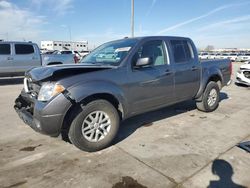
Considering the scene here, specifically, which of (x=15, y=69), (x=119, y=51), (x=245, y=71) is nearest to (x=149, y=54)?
(x=119, y=51)

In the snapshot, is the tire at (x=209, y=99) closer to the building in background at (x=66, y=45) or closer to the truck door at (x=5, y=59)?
the truck door at (x=5, y=59)

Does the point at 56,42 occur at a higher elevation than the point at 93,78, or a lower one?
higher

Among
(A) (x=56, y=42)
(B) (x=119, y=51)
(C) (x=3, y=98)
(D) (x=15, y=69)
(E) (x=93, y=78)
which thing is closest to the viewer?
(E) (x=93, y=78)

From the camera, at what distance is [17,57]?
11.3 m

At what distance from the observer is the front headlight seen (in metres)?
3.20

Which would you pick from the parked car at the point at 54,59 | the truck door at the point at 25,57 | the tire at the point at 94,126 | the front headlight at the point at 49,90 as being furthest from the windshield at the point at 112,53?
the parked car at the point at 54,59

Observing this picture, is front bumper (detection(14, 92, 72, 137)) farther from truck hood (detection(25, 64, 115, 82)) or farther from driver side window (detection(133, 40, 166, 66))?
driver side window (detection(133, 40, 166, 66))

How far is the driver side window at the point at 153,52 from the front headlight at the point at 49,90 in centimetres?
157

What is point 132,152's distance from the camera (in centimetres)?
364

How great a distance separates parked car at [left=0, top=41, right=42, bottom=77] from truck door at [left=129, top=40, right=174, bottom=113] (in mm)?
8849

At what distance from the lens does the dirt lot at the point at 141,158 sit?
2.89 m

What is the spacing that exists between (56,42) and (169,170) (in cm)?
6869

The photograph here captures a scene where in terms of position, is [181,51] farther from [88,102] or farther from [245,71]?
[245,71]

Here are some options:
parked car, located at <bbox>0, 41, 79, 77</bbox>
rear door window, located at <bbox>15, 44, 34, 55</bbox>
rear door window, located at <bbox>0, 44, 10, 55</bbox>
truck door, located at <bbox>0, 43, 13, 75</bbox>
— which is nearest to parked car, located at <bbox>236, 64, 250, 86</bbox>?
parked car, located at <bbox>0, 41, 79, 77</bbox>
